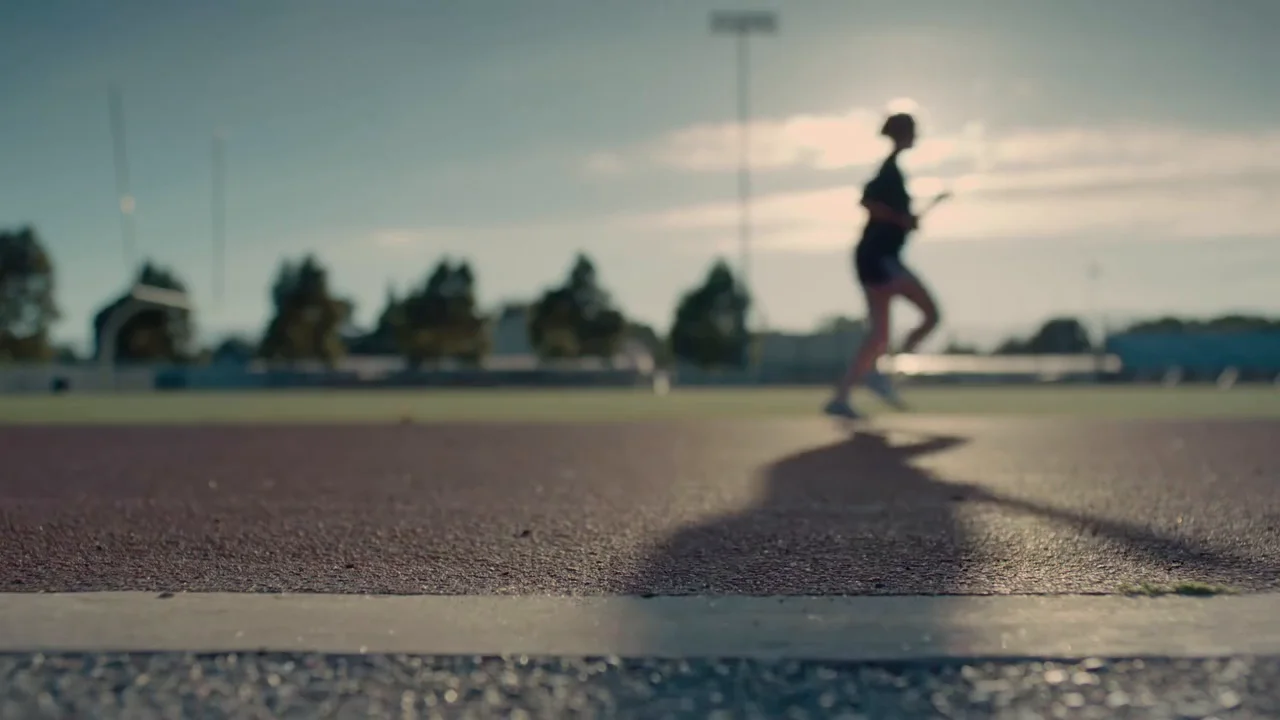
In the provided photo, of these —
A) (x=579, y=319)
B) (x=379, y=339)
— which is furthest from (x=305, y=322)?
(x=379, y=339)

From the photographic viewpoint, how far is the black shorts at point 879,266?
27.2 feet

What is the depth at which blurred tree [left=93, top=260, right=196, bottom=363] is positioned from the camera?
5662cm

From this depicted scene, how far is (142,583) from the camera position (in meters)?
2.97

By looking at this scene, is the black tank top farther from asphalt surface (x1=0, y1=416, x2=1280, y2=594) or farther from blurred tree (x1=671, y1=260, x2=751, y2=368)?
blurred tree (x1=671, y1=260, x2=751, y2=368)

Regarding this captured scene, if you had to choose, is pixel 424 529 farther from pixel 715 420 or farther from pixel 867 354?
pixel 715 420

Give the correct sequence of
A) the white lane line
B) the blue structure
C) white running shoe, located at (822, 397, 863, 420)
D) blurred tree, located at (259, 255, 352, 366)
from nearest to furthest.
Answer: the white lane line
white running shoe, located at (822, 397, 863, 420)
the blue structure
blurred tree, located at (259, 255, 352, 366)

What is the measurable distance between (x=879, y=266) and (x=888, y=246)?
0.17 metres

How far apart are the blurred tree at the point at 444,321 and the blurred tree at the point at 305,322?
3.98 metres

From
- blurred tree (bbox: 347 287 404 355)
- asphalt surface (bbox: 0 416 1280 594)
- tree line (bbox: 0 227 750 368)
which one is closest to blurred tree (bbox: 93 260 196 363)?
tree line (bbox: 0 227 750 368)

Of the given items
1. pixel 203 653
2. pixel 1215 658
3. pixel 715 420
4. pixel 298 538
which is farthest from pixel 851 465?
pixel 715 420

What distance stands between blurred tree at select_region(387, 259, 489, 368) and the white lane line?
57.3 meters

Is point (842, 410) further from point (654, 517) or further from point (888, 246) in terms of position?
point (654, 517)

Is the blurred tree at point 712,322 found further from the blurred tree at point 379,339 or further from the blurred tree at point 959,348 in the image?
the blurred tree at point 379,339

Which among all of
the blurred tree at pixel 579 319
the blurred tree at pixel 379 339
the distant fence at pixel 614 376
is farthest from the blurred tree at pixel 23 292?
the blurred tree at pixel 379 339
